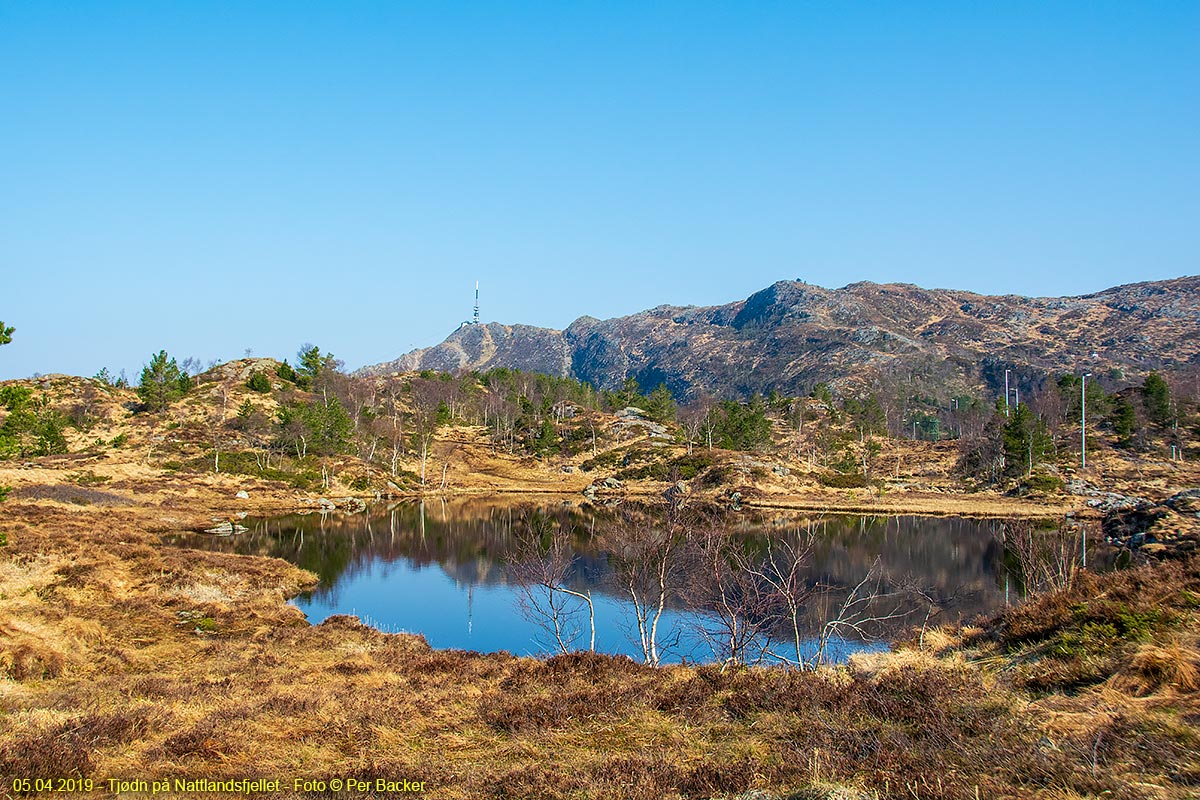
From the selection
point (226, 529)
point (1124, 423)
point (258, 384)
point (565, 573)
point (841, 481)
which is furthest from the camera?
point (258, 384)

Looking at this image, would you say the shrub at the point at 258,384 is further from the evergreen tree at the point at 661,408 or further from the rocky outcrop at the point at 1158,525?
the rocky outcrop at the point at 1158,525

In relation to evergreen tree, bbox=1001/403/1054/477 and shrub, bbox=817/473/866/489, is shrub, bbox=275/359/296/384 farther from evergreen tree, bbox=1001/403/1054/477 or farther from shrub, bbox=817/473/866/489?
evergreen tree, bbox=1001/403/1054/477

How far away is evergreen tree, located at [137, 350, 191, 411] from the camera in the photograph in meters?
93.2

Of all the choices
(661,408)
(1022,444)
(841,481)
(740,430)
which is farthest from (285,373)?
(1022,444)

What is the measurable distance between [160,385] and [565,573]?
80.0m

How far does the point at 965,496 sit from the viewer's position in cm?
8169

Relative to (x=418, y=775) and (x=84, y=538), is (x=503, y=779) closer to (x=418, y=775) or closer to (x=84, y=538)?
(x=418, y=775)

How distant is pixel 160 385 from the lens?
9450 centimetres

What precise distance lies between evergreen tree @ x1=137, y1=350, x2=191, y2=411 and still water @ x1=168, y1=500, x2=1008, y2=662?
1610 inches

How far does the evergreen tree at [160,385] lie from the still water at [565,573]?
1610 inches

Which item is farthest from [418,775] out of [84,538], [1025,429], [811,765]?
[1025,429]

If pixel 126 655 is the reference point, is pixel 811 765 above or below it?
above

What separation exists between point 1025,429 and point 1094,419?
3267 centimetres

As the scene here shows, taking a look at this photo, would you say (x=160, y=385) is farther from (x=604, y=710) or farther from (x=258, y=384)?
(x=604, y=710)
